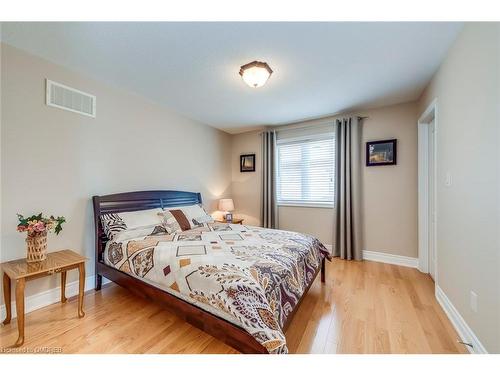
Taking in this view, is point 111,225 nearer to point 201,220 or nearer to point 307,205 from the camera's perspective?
point 201,220

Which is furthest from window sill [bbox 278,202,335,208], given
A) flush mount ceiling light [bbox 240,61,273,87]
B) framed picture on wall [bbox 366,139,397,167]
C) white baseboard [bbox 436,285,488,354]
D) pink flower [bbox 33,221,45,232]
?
pink flower [bbox 33,221,45,232]

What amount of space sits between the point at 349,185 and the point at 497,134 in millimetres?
2174

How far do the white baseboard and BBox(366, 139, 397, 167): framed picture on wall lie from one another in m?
1.80

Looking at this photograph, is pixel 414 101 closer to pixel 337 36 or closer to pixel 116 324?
pixel 337 36

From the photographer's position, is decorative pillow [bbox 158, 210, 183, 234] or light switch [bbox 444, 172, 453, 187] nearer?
light switch [bbox 444, 172, 453, 187]

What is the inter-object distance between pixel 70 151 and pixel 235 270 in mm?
2239

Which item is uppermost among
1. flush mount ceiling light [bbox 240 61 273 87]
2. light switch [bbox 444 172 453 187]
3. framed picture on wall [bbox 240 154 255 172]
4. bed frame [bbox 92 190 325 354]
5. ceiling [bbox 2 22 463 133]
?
ceiling [bbox 2 22 463 133]

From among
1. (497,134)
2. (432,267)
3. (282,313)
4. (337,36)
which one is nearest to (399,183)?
(432,267)

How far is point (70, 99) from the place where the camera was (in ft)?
7.46

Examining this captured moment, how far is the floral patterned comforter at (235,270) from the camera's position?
1307 mm

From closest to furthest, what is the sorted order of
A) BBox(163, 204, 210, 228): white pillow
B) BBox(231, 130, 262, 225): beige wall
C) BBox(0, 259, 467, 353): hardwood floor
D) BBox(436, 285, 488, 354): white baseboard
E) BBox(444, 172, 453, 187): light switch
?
BBox(436, 285, 488, 354): white baseboard < BBox(0, 259, 467, 353): hardwood floor < BBox(444, 172, 453, 187): light switch < BBox(163, 204, 210, 228): white pillow < BBox(231, 130, 262, 225): beige wall

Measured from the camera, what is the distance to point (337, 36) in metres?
1.73

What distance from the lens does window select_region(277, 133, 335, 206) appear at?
12.4ft

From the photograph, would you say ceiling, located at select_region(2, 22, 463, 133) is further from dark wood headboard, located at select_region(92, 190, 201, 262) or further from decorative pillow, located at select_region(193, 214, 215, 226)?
decorative pillow, located at select_region(193, 214, 215, 226)
